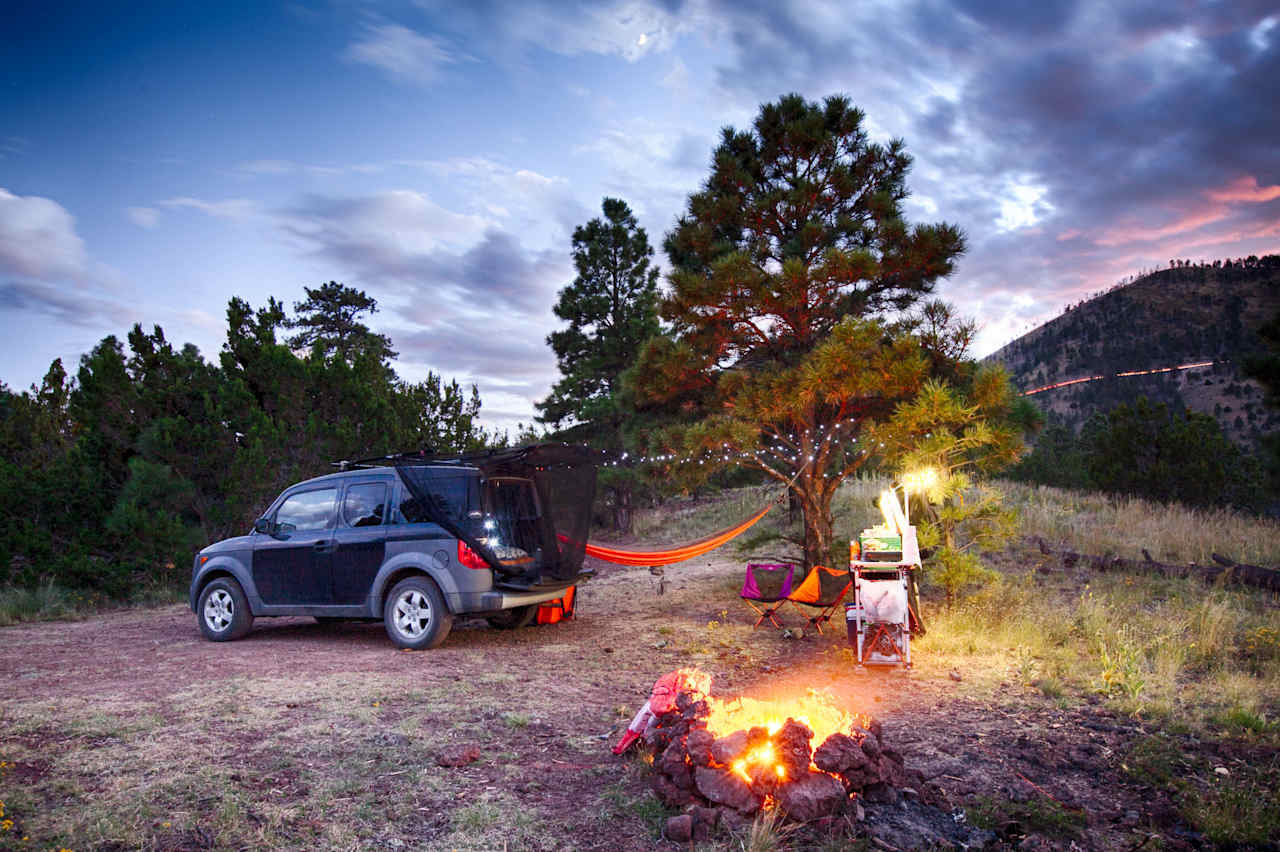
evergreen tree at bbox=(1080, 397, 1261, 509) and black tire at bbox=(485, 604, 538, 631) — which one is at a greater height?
evergreen tree at bbox=(1080, 397, 1261, 509)

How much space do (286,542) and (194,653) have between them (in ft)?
3.46

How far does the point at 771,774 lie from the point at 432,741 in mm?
1692

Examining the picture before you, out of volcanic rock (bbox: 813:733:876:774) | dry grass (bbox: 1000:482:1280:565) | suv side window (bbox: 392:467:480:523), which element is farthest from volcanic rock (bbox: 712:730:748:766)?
dry grass (bbox: 1000:482:1280:565)

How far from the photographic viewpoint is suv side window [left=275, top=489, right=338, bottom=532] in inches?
246

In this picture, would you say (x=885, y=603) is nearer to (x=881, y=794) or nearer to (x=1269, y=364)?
(x=881, y=794)

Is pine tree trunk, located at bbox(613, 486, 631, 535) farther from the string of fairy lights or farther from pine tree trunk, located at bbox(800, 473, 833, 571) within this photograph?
pine tree trunk, located at bbox(800, 473, 833, 571)

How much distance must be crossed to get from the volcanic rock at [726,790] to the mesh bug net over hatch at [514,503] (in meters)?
3.30

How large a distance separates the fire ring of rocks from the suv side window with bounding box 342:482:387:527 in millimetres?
3909

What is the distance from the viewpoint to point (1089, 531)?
1120cm

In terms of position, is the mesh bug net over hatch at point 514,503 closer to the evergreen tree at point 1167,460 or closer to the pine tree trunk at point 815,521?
the pine tree trunk at point 815,521

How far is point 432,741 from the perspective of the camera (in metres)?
3.50

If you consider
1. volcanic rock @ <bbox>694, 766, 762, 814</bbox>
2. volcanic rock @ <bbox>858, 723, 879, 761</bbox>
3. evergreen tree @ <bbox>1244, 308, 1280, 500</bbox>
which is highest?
evergreen tree @ <bbox>1244, 308, 1280, 500</bbox>

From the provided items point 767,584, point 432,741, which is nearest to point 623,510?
point 767,584

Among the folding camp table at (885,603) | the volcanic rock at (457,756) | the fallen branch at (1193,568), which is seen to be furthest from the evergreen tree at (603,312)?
the volcanic rock at (457,756)
